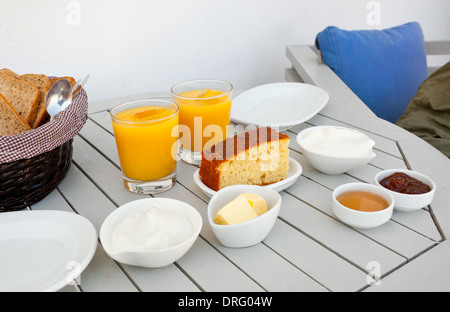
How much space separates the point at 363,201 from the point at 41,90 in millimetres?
814

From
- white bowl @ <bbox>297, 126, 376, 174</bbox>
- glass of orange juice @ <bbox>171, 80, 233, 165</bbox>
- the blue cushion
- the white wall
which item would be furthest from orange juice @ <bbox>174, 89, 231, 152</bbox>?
the blue cushion

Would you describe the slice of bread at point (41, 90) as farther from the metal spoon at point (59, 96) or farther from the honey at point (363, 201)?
the honey at point (363, 201)

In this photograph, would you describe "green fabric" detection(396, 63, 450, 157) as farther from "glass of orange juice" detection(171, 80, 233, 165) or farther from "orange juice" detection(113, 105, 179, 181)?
"orange juice" detection(113, 105, 179, 181)

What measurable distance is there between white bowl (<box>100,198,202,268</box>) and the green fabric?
3.36ft

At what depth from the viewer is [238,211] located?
0.86m

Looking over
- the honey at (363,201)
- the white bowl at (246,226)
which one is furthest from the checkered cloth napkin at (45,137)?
the honey at (363,201)

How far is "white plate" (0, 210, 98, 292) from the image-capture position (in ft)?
2.52

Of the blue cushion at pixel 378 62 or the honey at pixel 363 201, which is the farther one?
the blue cushion at pixel 378 62

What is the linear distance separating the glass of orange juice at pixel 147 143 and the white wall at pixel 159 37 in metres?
0.81

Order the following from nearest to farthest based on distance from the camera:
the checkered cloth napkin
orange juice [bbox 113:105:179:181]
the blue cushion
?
the checkered cloth napkin, orange juice [bbox 113:105:179:181], the blue cushion

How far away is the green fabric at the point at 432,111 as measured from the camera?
157 cm

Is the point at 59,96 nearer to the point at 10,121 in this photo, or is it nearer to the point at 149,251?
the point at 10,121

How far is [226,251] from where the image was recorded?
→ 865 millimetres

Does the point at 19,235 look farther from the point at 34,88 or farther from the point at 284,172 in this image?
the point at 284,172
